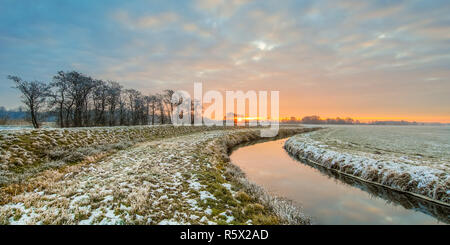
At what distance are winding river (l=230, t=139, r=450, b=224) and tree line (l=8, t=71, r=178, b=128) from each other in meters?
41.4

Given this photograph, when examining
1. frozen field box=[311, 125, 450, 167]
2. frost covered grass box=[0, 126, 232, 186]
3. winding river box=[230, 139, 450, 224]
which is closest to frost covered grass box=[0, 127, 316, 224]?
frost covered grass box=[0, 126, 232, 186]

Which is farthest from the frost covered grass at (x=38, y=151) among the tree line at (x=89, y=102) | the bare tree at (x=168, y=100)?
the bare tree at (x=168, y=100)

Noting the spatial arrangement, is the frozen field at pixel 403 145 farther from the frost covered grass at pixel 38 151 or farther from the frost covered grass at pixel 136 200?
the frost covered grass at pixel 38 151

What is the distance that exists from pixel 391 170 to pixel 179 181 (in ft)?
41.7

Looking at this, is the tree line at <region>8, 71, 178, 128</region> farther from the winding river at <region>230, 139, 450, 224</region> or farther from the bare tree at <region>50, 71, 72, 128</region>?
the winding river at <region>230, 139, 450, 224</region>

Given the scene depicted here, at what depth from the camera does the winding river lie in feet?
22.6

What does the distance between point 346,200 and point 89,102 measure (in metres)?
55.7

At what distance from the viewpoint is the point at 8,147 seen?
35.5 ft

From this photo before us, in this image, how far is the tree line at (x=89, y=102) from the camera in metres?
32.0

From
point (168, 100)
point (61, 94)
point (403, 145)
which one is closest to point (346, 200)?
point (403, 145)

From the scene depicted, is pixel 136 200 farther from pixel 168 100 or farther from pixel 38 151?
pixel 168 100

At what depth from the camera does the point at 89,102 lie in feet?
145

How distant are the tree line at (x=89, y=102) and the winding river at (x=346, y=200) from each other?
41.4 m
